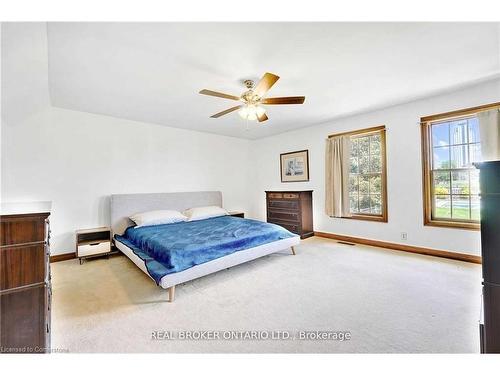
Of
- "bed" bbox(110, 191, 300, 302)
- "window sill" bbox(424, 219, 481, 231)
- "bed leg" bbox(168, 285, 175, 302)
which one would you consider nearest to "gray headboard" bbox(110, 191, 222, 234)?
"bed" bbox(110, 191, 300, 302)

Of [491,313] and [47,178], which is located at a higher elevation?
[47,178]

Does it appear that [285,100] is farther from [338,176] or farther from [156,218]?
[156,218]

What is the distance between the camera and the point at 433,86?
10.0ft

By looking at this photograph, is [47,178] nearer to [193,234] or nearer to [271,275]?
[193,234]

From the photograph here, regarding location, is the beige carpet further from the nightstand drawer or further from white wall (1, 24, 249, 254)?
white wall (1, 24, 249, 254)

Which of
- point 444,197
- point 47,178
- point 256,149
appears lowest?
point 444,197

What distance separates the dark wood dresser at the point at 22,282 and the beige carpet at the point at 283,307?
1.63ft

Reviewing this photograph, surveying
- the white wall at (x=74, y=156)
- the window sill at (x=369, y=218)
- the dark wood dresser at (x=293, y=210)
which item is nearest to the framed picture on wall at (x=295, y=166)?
the dark wood dresser at (x=293, y=210)

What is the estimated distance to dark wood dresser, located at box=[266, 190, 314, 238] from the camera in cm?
473

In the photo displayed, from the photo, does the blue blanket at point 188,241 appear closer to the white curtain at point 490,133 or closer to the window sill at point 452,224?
the window sill at point 452,224

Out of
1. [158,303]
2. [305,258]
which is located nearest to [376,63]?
[305,258]

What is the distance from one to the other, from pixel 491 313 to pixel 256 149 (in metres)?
5.62
